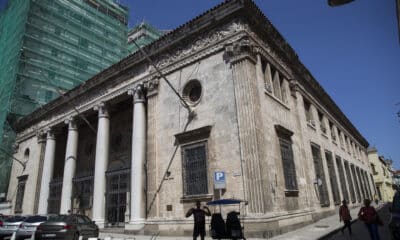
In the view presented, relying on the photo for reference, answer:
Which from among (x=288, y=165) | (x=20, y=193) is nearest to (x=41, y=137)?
(x=20, y=193)

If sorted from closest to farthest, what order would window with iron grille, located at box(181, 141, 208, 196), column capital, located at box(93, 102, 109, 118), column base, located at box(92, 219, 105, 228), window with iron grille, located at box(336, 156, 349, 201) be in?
window with iron grille, located at box(181, 141, 208, 196) < column base, located at box(92, 219, 105, 228) < column capital, located at box(93, 102, 109, 118) < window with iron grille, located at box(336, 156, 349, 201)

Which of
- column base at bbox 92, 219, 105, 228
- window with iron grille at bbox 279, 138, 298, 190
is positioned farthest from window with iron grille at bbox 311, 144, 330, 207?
column base at bbox 92, 219, 105, 228

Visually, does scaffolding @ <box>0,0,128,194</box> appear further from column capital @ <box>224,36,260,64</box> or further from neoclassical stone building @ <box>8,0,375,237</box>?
column capital @ <box>224,36,260,64</box>

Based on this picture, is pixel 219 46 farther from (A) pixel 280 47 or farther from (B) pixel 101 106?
(B) pixel 101 106

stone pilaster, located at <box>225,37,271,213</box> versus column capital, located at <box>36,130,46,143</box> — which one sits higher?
column capital, located at <box>36,130,46,143</box>

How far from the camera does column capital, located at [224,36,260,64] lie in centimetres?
1447

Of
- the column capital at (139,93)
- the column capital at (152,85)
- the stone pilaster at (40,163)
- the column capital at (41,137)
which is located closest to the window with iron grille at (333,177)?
the column capital at (152,85)

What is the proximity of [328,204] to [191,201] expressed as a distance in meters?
11.9

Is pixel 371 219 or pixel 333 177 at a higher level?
pixel 333 177

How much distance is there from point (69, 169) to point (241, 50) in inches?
659

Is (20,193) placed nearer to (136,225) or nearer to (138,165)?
(138,165)

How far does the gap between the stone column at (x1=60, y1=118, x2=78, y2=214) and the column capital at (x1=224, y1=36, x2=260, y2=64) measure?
15.4 m

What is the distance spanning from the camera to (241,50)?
14555mm

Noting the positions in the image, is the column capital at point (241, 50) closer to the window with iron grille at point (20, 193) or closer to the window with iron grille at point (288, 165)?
the window with iron grille at point (288, 165)
